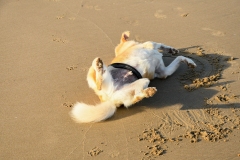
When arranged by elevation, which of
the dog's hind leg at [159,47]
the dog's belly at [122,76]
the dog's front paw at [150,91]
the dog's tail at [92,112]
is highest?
the dog's hind leg at [159,47]

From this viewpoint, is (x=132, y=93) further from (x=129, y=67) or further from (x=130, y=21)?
(x=130, y=21)

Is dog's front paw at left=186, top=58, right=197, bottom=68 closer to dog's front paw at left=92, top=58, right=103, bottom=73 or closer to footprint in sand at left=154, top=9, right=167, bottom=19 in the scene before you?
dog's front paw at left=92, top=58, right=103, bottom=73

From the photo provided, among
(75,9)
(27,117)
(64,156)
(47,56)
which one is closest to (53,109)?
(27,117)

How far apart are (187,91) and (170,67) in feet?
1.53

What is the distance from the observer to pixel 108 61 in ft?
14.1

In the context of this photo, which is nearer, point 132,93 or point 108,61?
point 132,93

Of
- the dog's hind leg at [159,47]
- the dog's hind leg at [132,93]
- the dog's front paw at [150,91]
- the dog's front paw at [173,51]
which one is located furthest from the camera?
the dog's front paw at [173,51]

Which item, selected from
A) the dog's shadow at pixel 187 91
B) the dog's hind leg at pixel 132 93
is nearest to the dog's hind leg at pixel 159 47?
the dog's shadow at pixel 187 91

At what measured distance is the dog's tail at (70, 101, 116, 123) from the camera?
3.23 metres

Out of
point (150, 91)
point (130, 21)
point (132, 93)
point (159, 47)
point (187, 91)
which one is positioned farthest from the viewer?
point (130, 21)

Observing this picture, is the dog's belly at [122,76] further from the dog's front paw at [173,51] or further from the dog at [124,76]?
the dog's front paw at [173,51]

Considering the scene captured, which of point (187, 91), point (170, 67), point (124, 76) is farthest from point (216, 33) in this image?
point (124, 76)

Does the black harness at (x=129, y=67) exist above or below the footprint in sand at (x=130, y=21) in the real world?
below

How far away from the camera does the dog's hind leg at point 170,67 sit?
391 centimetres
